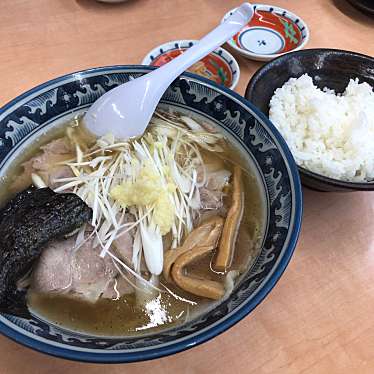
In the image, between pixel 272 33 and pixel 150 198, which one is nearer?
pixel 150 198

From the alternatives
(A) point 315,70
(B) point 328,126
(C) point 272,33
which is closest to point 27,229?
(B) point 328,126

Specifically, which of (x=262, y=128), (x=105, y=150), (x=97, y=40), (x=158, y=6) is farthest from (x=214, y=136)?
(x=158, y=6)

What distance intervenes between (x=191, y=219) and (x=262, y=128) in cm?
31

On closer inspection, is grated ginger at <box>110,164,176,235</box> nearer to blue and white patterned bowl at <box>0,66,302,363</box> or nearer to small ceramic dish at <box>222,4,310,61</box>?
blue and white patterned bowl at <box>0,66,302,363</box>

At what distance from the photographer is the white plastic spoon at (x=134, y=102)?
1140mm

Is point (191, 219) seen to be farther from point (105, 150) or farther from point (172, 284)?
point (105, 150)

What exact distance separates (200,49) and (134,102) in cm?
28

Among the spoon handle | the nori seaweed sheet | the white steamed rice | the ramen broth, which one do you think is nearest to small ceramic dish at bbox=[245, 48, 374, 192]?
the white steamed rice

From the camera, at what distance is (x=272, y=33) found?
5.89 ft

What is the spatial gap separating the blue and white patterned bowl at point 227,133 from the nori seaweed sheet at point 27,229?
67 mm

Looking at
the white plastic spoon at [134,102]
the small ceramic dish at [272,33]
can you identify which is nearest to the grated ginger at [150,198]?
the white plastic spoon at [134,102]

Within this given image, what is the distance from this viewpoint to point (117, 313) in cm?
94

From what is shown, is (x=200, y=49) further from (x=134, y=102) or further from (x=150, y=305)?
(x=150, y=305)

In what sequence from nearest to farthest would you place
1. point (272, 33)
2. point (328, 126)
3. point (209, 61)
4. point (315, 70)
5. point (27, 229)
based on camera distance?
point (27, 229) < point (328, 126) < point (315, 70) < point (209, 61) < point (272, 33)
